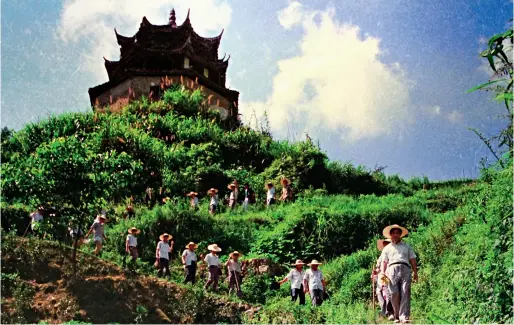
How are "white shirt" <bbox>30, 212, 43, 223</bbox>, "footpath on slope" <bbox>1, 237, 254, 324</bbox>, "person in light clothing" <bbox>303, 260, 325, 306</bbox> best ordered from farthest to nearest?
"white shirt" <bbox>30, 212, 43, 223</bbox>, "person in light clothing" <bbox>303, 260, 325, 306</bbox>, "footpath on slope" <bbox>1, 237, 254, 324</bbox>

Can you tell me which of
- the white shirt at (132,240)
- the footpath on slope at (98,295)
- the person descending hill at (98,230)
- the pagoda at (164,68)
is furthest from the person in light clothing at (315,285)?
the pagoda at (164,68)

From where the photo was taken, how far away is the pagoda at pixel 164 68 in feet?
112

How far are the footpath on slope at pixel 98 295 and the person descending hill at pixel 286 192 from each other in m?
9.15

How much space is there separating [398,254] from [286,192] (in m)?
13.2

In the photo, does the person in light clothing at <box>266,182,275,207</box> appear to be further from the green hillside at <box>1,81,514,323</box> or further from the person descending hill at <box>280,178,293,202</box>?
the person descending hill at <box>280,178,293,202</box>

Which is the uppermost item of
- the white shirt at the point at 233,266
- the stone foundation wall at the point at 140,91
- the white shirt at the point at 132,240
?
the stone foundation wall at the point at 140,91

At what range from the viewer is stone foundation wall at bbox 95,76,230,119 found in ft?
111

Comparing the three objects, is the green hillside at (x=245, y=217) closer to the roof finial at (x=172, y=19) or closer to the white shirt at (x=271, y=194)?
the white shirt at (x=271, y=194)

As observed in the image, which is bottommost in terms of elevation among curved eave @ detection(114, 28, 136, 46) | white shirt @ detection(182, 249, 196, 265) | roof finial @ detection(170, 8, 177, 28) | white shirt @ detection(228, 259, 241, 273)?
white shirt @ detection(228, 259, 241, 273)

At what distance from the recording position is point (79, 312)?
11570 millimetres

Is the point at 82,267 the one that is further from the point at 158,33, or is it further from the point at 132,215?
the point at 158,33

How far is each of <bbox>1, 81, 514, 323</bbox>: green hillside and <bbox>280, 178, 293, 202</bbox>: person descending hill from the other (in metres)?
0.56

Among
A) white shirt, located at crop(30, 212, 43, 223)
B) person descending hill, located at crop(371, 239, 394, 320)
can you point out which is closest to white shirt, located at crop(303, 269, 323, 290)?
person descending hill, located at crop(371, 239, 394, 320)

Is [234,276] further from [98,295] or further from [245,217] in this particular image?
[245,217]
